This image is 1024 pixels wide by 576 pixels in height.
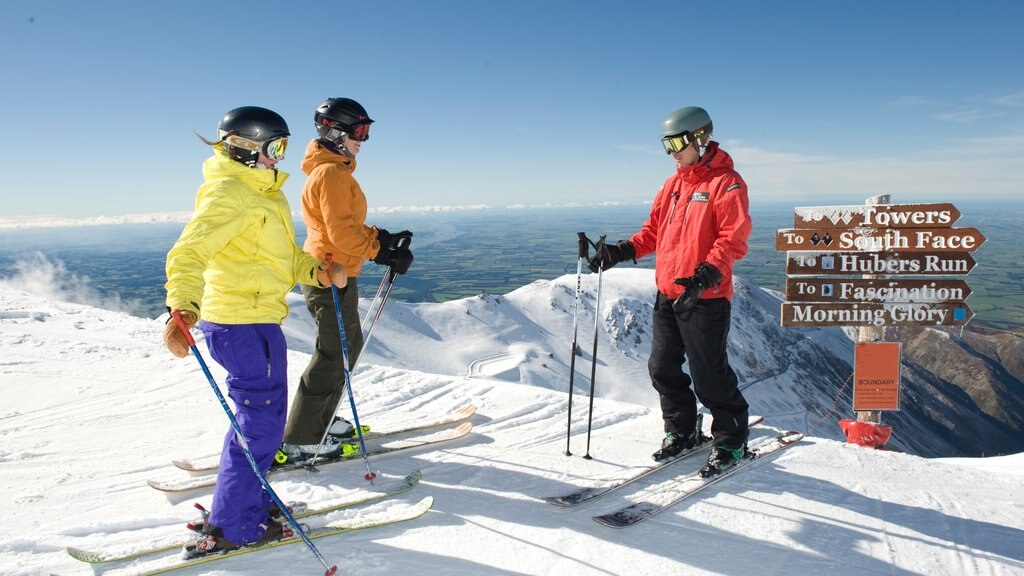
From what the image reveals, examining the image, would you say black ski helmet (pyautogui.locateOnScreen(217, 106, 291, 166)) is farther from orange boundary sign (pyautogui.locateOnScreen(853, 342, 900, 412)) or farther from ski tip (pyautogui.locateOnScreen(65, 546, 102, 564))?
orange boundary sign (pyautogui.locateOnScreen(853, 342, 900, 412))

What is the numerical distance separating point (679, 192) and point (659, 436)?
7.38 feet

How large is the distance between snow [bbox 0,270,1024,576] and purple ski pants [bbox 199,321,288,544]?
206mm

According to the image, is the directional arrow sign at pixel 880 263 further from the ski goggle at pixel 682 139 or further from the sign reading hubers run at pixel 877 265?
the ski goggle at pixel 682 139

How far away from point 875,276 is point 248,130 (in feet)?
19.3

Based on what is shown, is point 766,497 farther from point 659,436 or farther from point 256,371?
→ point 256,371

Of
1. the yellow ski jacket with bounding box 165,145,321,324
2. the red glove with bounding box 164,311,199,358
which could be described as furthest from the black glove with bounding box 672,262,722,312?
the red glove with bounding box 164,311,199,358

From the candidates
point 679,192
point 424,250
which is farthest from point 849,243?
point 424,250

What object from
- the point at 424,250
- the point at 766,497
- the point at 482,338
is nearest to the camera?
the point at 766,497

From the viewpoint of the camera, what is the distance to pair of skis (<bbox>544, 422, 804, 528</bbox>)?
3.40 meters

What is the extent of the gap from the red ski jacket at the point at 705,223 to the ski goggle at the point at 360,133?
91.6 inches

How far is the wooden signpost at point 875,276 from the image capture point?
18.3 feet

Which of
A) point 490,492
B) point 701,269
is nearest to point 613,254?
point 701,269

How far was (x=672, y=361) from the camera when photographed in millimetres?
4402

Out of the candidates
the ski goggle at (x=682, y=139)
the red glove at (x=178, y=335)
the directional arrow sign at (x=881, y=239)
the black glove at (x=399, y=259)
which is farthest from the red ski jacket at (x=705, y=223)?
the red glove at (x=178, y=335)
